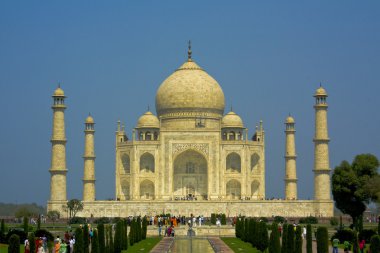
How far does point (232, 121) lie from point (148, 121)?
4.93 metres

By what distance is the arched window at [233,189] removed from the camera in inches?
2062

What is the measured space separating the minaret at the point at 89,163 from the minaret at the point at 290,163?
36.4 feet

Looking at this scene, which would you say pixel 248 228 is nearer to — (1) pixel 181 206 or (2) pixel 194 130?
(1) pixel 181 206

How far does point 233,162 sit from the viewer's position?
5288 cm

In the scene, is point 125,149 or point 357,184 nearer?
point 357,184

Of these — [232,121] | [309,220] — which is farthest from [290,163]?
[309,220]

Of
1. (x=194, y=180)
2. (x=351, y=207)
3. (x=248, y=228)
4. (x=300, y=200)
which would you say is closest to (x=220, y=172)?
(x=194, y=180)

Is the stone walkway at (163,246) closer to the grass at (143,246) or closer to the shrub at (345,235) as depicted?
the grass at (143,246)

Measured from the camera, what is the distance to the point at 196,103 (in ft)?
179

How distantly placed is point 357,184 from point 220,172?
16875 mm

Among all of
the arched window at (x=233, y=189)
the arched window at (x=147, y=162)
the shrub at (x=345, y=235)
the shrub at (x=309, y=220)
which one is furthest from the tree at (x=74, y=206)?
the shrub at (x=345, y=235)

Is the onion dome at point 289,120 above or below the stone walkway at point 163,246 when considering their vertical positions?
above

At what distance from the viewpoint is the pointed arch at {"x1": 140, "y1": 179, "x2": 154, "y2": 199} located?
52219mm

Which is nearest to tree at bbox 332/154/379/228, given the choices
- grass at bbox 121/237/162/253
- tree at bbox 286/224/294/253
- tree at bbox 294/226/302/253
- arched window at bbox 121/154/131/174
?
grass at bbox 121/237/162/253
